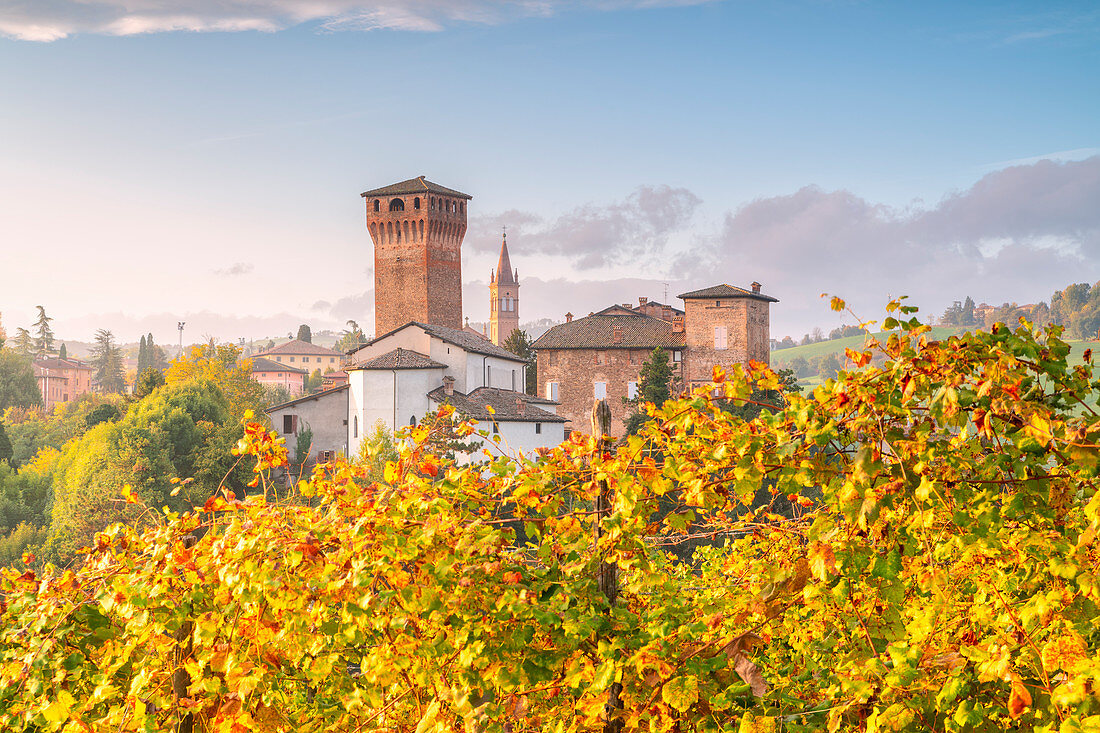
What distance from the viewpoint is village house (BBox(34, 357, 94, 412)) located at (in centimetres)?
10344

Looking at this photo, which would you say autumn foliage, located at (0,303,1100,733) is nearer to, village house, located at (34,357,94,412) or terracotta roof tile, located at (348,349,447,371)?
terracotta roof tile, located at (348,349,447,371)

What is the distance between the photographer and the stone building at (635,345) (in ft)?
165

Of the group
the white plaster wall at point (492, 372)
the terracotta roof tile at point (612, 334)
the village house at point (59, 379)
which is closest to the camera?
the white plaster wall at point (492, 372)

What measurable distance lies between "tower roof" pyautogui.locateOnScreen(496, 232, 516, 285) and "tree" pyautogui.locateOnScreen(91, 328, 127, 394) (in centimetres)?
5205

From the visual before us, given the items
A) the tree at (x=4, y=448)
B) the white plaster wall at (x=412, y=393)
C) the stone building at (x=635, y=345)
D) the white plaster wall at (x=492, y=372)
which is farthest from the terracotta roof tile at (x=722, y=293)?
the tree at (x=4, y=448)

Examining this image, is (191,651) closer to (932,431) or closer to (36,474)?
(932,431)

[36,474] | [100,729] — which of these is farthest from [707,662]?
[36,474]

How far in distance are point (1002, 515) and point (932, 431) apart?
0.58m

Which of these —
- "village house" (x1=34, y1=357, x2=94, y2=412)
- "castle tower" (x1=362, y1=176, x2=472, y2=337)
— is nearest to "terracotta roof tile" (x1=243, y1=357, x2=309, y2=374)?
"village house" (x1=34, y1=357, x2=94, y2=412)

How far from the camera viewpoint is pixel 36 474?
51031 millimetres

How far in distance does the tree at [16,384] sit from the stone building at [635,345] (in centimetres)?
5336

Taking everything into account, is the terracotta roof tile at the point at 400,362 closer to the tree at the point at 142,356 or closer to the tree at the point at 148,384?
the tree at the point at 148,384

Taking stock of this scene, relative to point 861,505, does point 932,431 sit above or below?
above

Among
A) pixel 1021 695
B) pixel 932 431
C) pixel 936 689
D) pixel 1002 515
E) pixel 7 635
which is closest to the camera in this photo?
pixel 1021 695
